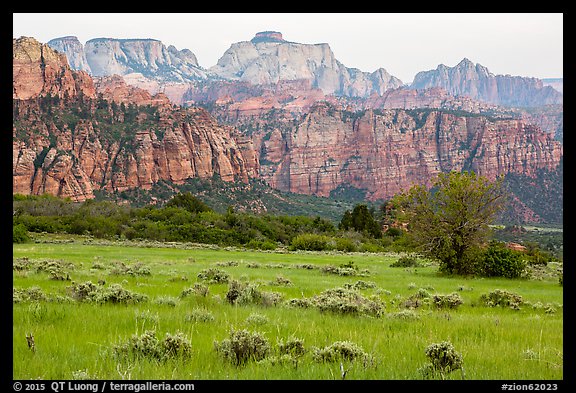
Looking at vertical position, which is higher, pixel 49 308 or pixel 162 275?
pixel 49 308

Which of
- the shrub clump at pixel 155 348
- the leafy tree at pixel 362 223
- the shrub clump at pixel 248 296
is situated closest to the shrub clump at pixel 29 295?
the shrub clump at pixel 248 296

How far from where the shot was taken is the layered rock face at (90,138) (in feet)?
377

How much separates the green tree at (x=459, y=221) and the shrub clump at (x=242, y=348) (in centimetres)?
2054

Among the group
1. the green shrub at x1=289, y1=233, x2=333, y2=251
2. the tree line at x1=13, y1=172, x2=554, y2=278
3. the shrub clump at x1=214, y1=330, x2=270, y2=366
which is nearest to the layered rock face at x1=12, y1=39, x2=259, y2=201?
the tree line at x1=13, y1=172, x2=554, y2=278

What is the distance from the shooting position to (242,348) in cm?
605

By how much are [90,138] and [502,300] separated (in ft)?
426

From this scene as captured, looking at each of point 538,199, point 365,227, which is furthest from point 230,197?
point 538,199

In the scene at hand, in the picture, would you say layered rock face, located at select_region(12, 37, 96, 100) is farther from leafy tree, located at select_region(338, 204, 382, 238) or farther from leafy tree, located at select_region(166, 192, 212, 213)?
leafy tree, located at select_region(338, 204, 382, 238)

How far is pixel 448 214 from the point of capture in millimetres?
25703

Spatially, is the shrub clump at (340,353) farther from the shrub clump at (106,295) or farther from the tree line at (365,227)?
the tree line at (365,227)

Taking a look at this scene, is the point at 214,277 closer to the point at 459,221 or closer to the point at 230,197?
the point at 459,221
